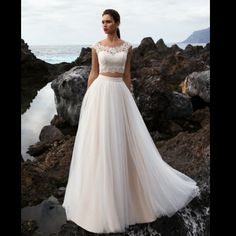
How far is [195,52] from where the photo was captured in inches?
700

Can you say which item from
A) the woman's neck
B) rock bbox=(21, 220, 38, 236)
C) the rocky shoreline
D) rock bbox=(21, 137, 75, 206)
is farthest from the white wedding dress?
rock bbox=(21, 137, 75, 206)

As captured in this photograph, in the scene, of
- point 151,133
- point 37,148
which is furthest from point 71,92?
point 151,133

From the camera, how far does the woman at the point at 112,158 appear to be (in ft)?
13.8

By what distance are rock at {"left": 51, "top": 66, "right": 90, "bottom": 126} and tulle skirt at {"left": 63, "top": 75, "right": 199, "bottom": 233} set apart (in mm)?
3362

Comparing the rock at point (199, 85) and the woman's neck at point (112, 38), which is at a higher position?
the woman's neck at point (112, 38)

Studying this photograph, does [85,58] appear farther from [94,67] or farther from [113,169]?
[113,169]

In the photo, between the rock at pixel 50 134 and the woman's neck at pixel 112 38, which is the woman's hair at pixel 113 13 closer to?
the woman's neck at pixel 112 38

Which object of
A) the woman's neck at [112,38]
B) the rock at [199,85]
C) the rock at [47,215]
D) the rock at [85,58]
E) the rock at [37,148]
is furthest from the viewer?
the rock at [85,58]

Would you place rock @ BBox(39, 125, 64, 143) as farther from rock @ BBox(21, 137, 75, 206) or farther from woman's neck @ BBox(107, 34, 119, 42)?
woman's neck @ BBox(107, 34, 119, 42)

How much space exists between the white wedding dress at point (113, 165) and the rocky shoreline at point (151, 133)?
0.80 feet

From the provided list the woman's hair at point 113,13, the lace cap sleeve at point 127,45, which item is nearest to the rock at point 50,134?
the lace cap sleeve at point 127,45

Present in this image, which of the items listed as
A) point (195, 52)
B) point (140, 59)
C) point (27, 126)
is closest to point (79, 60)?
point (140, 59)

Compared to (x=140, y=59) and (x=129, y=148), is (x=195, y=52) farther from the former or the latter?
(x=129, y=148)

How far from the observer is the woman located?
422 centimetres
